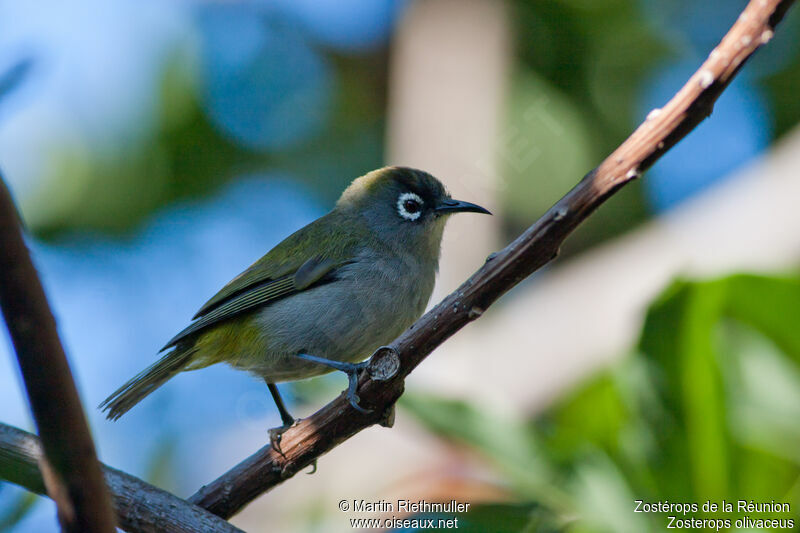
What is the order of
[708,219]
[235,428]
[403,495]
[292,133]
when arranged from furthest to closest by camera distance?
[292,133] → [235,428] → [708,219] → [403,495]

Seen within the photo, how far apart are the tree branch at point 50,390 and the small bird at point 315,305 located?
6.64ft

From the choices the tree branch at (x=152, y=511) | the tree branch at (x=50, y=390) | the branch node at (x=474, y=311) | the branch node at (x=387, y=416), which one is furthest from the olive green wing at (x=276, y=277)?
the tree branch at (x=50, y=390)

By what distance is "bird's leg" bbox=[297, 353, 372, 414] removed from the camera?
280cm

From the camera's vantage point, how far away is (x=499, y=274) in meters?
2.33

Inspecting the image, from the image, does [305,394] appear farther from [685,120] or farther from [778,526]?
[685,120]

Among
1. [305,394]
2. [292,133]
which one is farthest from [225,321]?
[292,133]

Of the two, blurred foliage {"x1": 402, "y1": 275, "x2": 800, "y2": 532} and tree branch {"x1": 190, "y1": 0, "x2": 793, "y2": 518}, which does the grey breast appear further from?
tree branch {"x1": 190, "y1": 0, "x2": 793, "y2": 518}

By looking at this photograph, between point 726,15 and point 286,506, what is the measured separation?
7504 millimetres

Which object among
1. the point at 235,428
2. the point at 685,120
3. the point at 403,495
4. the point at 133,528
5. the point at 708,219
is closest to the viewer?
the point at 685,120

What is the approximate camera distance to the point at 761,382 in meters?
3.75

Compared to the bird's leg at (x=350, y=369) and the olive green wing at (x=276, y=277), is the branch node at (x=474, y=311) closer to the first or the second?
the bird's leg at (x=350, y=369)

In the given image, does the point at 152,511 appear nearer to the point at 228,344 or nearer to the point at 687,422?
the point at 228,344

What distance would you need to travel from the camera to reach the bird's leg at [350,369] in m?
2.80

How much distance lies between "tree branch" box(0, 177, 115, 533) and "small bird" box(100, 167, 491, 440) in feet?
6.64
